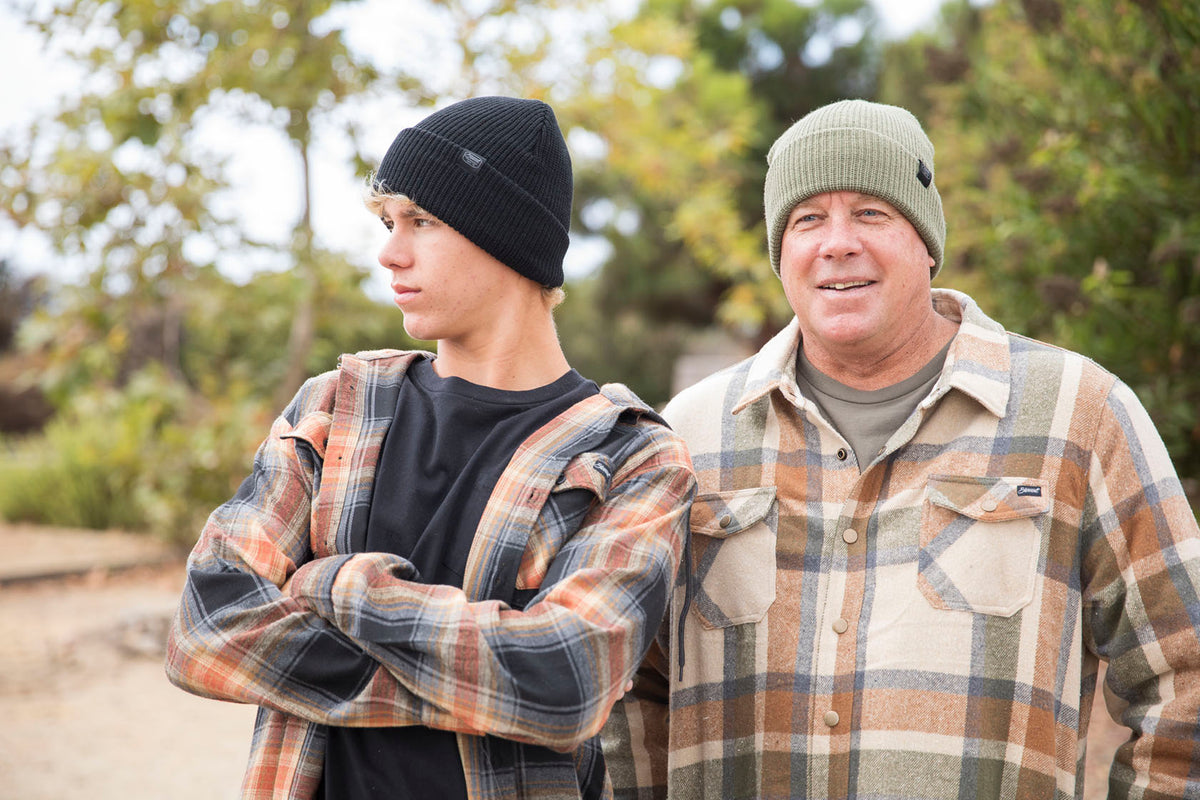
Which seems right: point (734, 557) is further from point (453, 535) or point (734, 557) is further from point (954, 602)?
point (453, 535)

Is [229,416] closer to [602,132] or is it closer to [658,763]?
[602,132]

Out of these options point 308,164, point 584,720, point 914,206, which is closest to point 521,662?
point 584,720

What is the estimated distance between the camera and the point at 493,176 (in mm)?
1903

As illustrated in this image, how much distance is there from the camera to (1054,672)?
2033 millimetres

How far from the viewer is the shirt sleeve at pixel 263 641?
5.44 ft

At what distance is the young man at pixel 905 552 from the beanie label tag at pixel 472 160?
684 millimetres

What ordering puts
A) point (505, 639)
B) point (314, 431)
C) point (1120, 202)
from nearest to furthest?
point (505, 639) < point (314, 431) < point (1120, 202)

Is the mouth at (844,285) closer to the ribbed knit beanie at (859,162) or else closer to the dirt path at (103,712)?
the ribbed knit beanie at (859,162)

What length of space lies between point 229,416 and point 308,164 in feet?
6.94

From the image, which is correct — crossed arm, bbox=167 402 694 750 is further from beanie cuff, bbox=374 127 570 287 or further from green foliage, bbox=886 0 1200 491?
green foliage, bbox=886 0 1200 491

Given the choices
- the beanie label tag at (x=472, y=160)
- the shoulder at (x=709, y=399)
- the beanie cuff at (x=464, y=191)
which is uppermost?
the beanie label tag at (x=472, y=160)

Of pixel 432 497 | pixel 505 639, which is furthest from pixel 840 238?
pixel 505 639

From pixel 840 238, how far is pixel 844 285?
9 centimetres

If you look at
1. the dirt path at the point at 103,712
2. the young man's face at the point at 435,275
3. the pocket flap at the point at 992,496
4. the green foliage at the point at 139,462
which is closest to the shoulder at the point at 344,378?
the young man's face at the point at 435,275
